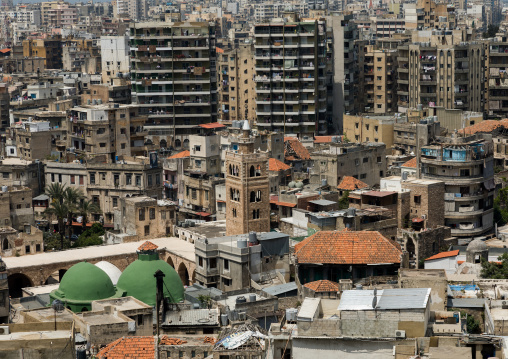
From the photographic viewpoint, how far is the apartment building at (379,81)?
161625 millimetres

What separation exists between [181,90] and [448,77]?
106 ft

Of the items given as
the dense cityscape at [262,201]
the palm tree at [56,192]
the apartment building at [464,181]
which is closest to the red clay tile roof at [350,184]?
the dense cityscape at [262,201]

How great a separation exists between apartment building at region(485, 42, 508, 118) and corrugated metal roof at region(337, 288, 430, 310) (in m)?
102

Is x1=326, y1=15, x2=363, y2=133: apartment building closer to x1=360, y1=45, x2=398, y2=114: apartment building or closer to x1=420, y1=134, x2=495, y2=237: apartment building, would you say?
x1=360, y1=45, x2=398, y2=114: apartment building

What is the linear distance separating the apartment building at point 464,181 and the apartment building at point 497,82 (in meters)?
60.6

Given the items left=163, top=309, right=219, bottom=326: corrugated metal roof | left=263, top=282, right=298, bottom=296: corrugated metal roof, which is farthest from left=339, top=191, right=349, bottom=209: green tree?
left=163, top=309, right=219, bottom=326: corrugated metal roof

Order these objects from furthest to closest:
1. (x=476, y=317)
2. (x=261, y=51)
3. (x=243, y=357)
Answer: (x=261, y=51) < (x=476, y=317) < (x=243, y=357)

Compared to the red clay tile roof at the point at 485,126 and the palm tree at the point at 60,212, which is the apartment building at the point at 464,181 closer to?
the red clay tile roof at the point at 485,126

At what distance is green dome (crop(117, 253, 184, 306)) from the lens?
239 feet

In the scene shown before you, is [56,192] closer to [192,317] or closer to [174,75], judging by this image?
[174,75]

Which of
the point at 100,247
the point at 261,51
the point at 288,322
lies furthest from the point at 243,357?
the point at 261,51

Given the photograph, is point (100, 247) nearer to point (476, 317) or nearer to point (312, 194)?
point (312, 194)

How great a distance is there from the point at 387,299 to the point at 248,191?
38.0m

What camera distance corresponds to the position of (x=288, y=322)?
55.2m
